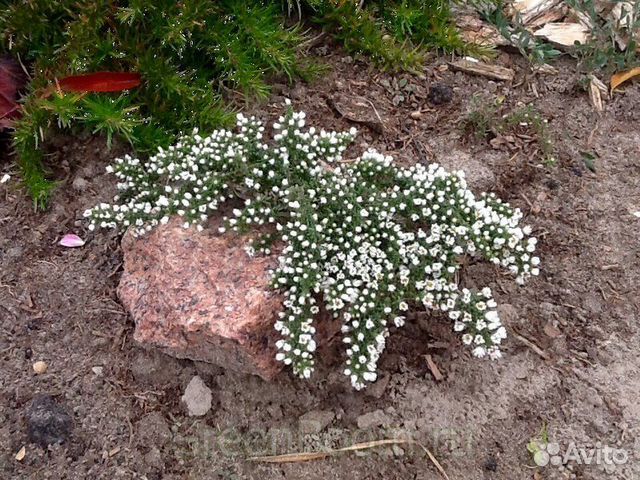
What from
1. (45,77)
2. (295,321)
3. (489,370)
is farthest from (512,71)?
(45,77)

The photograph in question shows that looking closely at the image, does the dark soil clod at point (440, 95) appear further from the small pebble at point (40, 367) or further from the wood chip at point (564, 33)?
the small pebble at point (40, 367)

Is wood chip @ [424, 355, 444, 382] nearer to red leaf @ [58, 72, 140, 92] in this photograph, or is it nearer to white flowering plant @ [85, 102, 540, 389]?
white flowering plant @ [85, 102, 540, 389]

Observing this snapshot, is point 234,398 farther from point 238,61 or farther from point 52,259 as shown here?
point 238,61

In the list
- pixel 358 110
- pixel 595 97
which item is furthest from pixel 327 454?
pixel 595 97

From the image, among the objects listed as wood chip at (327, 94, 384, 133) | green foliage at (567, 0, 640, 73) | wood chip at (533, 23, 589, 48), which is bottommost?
wood chip at (327, 94, 384, 133)

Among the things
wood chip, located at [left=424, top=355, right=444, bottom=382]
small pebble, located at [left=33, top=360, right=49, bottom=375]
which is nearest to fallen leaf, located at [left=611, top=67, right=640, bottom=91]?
wood chip, located at [left=424, top=355, right=444, bottom=382]

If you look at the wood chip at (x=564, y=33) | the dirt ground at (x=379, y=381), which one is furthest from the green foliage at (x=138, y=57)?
the wood chip at (x=564, y=33)
